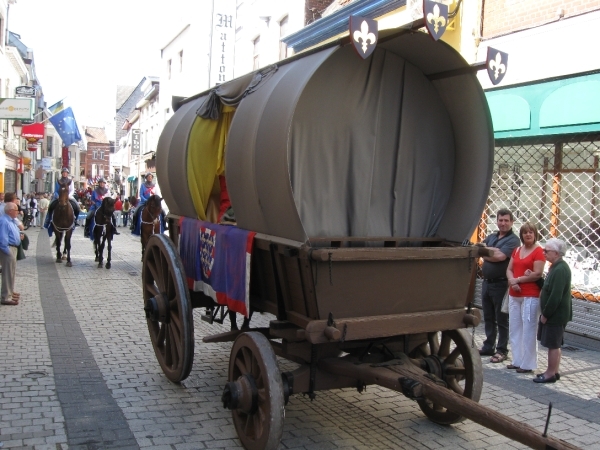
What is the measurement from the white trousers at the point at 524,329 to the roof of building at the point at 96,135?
96.9 meters

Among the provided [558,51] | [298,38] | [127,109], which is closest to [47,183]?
[127,109]

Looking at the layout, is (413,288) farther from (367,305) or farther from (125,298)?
(125,298)

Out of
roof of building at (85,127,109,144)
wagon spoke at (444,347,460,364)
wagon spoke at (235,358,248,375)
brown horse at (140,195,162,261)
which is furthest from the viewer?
roof of building at (85,127,109,144)

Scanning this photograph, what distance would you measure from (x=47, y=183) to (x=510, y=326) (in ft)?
169

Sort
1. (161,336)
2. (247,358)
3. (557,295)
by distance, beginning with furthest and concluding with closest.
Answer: (557,295) → (161,336) → (247,358)

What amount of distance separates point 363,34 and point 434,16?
416 mm

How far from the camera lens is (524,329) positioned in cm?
655

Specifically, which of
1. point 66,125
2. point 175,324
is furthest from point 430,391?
point 66,125

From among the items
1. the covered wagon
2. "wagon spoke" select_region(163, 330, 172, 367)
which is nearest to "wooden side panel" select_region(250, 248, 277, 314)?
the covered wagon

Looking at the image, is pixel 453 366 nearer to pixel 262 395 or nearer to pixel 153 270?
pixel 262 395

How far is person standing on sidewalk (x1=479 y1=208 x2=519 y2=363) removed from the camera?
6887 mm

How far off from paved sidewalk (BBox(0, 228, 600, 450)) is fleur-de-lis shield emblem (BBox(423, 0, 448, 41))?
2886 mm

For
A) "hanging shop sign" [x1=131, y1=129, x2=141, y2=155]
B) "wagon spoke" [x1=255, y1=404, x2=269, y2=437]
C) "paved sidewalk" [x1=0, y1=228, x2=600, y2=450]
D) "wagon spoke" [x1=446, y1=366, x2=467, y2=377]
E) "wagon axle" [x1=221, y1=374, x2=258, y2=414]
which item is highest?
"hanging shop sign" [x1=131, y1=129, x2=141, y2=155]

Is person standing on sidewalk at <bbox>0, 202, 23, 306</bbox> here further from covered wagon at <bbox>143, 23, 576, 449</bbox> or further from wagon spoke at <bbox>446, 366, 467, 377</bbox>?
wagon spoke at <bbox>446, 366, 467, 377</bbox>
